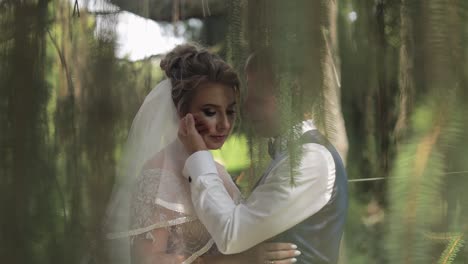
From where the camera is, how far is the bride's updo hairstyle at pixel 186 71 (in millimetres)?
1477

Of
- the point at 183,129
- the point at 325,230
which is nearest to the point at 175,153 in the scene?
the point at 183,129

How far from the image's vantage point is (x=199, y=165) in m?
1.34

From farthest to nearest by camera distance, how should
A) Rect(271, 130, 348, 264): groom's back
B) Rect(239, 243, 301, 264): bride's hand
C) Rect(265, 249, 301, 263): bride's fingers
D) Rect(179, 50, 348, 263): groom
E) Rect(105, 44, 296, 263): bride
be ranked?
Rect(105, 44, 296, 263): bride < Rect(271, 130, 348, 264): groom's back < Rect(265, 249, 301, 263): bride's fingers < Rect(239, 243, 301, 264): bride's hand < Rect(179, 50, 348, 263): groom

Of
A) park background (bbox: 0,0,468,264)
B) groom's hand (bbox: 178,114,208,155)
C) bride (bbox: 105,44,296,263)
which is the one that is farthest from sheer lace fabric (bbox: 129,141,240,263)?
park background (bbox: 0,0,468,264)

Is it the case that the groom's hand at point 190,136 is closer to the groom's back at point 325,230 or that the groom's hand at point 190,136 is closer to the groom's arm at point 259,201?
the groom's arm at point 259,201

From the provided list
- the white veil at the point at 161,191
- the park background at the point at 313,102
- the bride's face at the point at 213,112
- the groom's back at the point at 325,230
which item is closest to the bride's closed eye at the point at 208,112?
the bride's face at the point at 213,112

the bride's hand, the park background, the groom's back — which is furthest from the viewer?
the groom's back

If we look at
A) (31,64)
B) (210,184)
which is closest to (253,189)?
(210,184)

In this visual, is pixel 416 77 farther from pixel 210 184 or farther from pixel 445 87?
pixel 210 184

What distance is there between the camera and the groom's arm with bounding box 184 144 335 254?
104cm

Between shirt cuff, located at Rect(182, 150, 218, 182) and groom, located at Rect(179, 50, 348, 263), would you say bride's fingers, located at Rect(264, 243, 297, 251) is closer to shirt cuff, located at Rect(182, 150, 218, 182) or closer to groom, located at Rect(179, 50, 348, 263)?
groom, located at Rect(179, 50, 348, 263)

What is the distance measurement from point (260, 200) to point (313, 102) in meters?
0.35

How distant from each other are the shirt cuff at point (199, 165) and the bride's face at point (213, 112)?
3.7 inches

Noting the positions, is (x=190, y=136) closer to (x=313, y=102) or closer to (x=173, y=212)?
(x=173, y=212)
